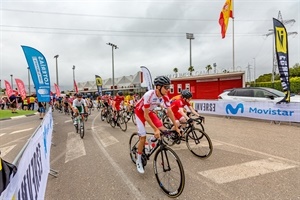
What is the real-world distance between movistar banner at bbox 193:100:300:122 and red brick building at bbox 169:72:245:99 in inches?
503

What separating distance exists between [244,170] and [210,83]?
25.5 m

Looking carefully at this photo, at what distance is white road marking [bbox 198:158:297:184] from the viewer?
13.7 ft

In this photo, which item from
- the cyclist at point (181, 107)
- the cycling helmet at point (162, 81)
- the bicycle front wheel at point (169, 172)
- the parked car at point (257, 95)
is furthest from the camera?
the parked car at point (257, 95)

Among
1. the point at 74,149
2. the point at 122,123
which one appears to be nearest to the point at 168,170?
the point at 74,149

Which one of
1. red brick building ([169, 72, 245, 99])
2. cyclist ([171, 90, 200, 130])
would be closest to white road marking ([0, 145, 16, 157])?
cyclist ([171, 90, 200, 130])

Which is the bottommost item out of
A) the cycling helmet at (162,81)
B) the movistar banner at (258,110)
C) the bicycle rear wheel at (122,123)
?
the bicycle rear wheel at (122,123)

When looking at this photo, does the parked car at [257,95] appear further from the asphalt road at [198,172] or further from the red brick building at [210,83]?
the red brick building at [210,83]

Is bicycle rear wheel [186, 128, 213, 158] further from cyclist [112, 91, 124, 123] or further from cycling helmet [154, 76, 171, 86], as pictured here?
cyclist [112, 91, 124, 123]

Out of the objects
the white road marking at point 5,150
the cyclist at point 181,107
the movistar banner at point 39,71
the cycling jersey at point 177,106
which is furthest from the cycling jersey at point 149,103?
the movistar banner at point 39,71

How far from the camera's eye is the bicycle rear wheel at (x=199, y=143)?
5.39 meters

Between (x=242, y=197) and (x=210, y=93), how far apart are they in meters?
26.5

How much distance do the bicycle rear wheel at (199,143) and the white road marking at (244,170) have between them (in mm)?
799

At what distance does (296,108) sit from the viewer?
32.0 ft

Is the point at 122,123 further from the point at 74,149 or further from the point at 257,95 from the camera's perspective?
the point at 257,95
